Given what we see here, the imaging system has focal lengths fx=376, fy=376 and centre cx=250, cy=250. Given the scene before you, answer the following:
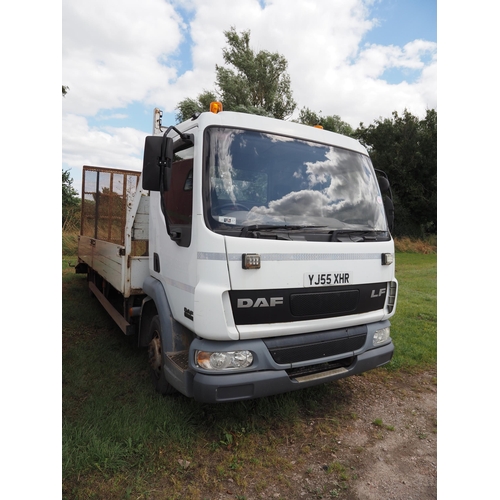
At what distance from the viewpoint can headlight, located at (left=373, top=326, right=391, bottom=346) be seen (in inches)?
137

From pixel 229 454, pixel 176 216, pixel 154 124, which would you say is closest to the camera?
pixel 229 454

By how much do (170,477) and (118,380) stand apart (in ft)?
5.55

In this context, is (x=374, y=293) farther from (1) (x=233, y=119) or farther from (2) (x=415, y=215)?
(2) (x=415, y=215)

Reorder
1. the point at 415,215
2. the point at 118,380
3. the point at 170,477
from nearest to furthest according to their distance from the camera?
the point at 170,477, the point at 118,380, the point at 415,215

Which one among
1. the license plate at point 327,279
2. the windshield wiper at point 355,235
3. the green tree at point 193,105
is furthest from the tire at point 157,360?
the green tree at point 193,105

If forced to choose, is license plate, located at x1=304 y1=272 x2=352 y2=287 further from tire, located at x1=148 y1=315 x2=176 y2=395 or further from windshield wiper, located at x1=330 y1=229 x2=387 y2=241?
tire, located at x1=148 y1=315 x2=176 y2=395

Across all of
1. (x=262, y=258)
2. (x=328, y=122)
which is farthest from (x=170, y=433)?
(x=328, y=122)

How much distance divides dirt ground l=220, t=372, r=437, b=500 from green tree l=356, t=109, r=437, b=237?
21.9 m

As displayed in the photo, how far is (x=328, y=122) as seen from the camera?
2980 centimetres

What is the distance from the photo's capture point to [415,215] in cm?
2495

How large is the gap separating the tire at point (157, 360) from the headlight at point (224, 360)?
2.56 ft

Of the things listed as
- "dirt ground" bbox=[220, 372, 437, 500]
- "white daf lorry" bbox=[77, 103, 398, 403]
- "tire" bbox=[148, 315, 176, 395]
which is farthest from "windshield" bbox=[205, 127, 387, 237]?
"dirt ground" bbox=[220, 372, 437, 500]

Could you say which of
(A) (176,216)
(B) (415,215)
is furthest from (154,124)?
(B) (415,215)

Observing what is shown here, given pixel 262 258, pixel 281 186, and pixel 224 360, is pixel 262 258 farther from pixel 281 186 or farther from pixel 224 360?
pixel 224 360
